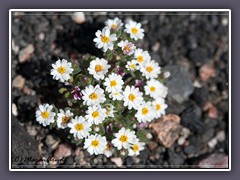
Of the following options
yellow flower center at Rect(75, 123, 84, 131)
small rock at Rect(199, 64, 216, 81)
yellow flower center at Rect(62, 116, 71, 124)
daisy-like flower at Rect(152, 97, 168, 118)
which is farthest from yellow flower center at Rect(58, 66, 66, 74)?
small rock at Rect(199, 64, 216, 81)

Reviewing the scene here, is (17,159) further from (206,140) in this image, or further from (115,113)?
(206,140)

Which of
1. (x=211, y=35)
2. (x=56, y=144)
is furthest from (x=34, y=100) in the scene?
(x=211, y=35)

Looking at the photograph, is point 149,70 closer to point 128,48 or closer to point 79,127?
point 128,48

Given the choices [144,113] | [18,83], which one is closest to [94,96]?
[144,113]

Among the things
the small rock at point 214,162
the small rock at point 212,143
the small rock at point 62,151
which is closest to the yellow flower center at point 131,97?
the small rock at point 62,151

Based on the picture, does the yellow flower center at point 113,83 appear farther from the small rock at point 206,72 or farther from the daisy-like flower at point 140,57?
the small rock at point 206,72
